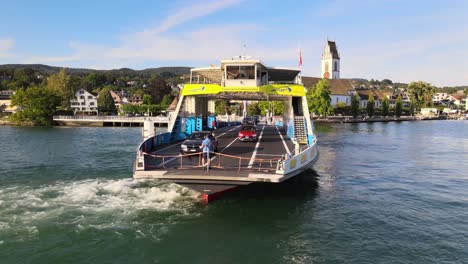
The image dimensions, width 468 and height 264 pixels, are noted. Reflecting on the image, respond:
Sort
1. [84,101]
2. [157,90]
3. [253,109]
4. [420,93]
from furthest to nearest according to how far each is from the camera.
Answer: [157,90]
[420,93]
[84,101]
[253,109]

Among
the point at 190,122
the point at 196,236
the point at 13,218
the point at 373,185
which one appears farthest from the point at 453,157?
the point at 13,218

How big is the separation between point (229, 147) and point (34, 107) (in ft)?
276

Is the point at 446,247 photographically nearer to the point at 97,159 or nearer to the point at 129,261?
the point at 129,261

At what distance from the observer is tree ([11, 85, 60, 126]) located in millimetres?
90125

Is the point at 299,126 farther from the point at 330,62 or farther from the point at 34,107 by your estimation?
the point at 330,62

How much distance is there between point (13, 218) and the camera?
49.3 feet

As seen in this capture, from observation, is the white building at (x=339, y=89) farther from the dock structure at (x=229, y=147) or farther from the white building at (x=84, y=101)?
the dock structure at (x=229, y=147)

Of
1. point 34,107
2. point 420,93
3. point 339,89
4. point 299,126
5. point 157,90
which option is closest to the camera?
point 299,126

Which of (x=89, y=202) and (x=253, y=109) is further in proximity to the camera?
(x=253, y=109)

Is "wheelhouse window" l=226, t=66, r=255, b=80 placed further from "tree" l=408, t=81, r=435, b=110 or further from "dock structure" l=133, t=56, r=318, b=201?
"tree" l=408, t=81, r=435, b=110

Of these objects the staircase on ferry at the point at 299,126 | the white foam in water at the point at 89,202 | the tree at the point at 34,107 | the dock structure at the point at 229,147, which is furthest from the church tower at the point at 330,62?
the white foam in water at the point at 89,202

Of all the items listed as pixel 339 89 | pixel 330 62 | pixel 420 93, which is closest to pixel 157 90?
pixel 330 62

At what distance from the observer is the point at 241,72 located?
84.5 ft

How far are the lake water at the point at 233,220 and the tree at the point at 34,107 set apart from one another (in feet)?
238
